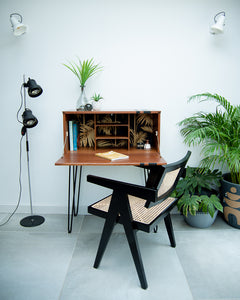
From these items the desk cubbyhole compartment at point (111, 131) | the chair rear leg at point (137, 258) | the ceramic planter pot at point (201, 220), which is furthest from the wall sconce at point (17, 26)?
the ceramic planter pot at point (201, 220)

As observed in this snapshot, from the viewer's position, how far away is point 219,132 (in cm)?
222

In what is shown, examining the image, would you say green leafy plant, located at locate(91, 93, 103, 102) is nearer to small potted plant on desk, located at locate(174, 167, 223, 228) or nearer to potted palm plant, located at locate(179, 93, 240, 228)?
potted palm plant, located at locate(179, 93, 240, 228)

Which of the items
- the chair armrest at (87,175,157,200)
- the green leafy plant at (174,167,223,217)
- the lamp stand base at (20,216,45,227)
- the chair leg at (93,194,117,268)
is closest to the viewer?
the chair armrest at (87,175,157,200)

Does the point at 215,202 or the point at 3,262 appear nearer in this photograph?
the point at 3,262

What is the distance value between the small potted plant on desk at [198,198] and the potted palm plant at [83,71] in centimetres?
127

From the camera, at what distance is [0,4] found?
2490 millimetres

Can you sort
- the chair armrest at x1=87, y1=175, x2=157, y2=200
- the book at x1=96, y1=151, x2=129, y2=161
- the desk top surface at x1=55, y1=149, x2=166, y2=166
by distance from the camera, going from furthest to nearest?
the book at x1=96, y1=151, x2=129, y2=161 → the desk top surface at x1=55, y1=149, x2=166, y2=166 → the chair armrest at x1=87, y1=175, x2=157, y2=200

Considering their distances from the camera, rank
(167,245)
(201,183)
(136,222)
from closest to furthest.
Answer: (136,222)
(167,245)
(201,183)

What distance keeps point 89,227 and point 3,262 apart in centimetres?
84

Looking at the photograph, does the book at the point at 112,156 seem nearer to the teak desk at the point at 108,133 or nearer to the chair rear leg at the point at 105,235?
the teak desk at the point at 108,133

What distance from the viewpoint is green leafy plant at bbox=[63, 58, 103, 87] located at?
2.43 meters

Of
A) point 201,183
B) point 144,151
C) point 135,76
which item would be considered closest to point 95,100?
point 135,76

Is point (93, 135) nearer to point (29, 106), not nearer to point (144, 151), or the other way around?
point (144, 151)

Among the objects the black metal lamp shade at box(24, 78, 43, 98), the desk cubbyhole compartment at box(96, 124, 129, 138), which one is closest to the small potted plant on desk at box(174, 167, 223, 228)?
the desk cubbyhole compartment at box(96, 124, 129, 138)
